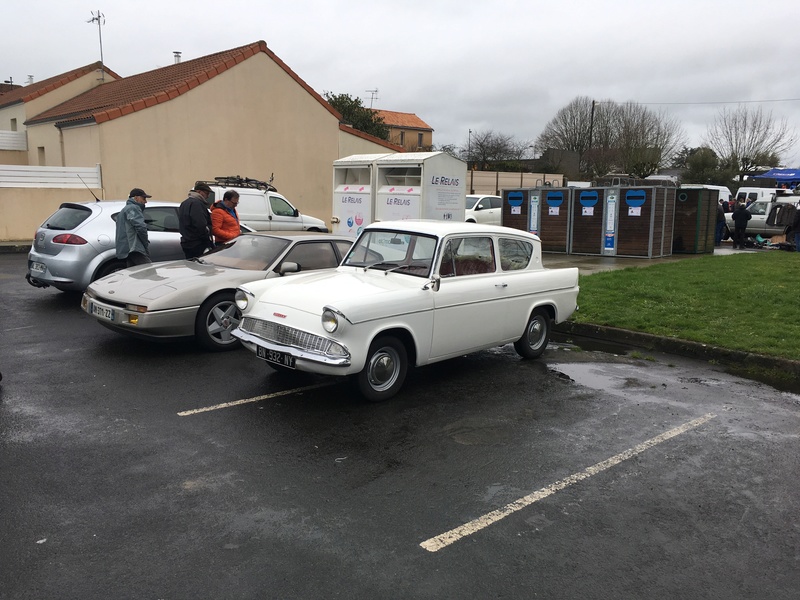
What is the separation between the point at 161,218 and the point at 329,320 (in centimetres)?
643

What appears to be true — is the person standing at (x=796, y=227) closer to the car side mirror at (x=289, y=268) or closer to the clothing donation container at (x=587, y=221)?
the clothing donation container at (x=587, y=221)

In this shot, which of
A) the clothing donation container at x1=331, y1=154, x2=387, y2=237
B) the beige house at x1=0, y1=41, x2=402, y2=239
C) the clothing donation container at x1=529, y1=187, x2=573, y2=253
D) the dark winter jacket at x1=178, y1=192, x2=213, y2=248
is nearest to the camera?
the dark winter jacket at x1=178, y1=192, x2=213, y2=248

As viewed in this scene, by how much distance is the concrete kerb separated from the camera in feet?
24.3

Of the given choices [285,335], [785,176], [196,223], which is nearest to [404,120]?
[785,176]

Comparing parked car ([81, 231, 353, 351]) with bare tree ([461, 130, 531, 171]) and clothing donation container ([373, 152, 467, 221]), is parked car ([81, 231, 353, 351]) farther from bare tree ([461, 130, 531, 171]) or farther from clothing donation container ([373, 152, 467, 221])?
bare tree ([461, 130, 531, 171])

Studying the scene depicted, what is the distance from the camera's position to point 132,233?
Result: 935 cm

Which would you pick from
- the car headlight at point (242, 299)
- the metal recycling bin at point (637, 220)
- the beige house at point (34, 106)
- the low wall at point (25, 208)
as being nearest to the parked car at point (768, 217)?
the metal recycling bin at point (637, 220)

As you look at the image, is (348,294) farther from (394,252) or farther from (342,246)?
(342,246)

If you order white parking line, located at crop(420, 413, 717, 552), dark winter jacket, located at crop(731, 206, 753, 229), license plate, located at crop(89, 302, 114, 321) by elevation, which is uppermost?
dark winter jacket, located at crop(731, 206, 753, 229)

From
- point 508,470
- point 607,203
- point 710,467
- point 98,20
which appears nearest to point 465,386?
point 508,470

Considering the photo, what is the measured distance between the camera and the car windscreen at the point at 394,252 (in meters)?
6.58

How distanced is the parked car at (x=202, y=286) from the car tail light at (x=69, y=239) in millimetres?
1981

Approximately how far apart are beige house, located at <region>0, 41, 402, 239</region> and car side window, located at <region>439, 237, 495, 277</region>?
16367mm

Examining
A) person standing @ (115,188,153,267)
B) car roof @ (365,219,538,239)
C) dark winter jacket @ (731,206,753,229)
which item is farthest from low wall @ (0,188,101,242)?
dark winter jacket @ (731,206,753,229)
